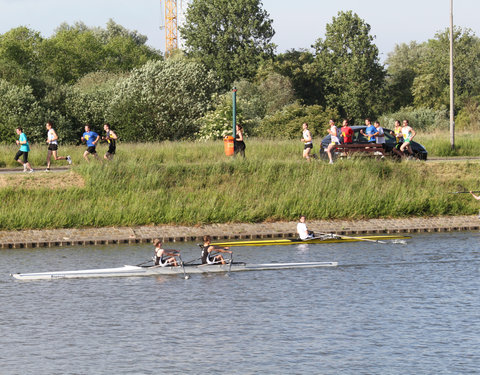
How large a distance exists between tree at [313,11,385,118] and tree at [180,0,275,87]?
21.9 feet

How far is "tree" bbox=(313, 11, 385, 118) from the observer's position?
92.1 meters

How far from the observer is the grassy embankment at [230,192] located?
3325 cm

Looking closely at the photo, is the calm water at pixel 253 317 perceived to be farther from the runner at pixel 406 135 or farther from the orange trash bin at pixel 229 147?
the orange trash bin at pixel 229 147

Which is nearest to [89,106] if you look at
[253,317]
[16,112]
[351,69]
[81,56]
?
[16,112]

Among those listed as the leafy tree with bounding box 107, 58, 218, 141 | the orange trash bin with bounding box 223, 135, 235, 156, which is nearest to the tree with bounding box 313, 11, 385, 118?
the leafy tree with bounding box 107, 58, 218, 141

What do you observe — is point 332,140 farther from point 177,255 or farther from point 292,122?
point 292,122

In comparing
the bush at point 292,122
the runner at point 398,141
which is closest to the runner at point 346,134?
the runner at point 398,141

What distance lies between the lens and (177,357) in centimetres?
1842

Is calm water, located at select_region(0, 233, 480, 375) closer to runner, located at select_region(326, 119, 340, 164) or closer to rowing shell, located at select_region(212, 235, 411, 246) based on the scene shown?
rowing shell, located at select_region(212, 235, 411, 246)

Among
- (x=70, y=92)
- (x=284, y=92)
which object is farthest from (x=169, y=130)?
(x=284, y=92)

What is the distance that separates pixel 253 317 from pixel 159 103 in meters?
50.0

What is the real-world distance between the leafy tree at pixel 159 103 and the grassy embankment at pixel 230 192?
30.1 metres

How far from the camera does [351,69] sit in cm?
9181

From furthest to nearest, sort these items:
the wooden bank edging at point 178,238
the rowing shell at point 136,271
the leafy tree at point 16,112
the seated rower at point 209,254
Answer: the leafy tree at point 16,112 → the wooden bank edging at point 178,238 → the seated rower at point 209,254 → the rowing shell at point 136,271
